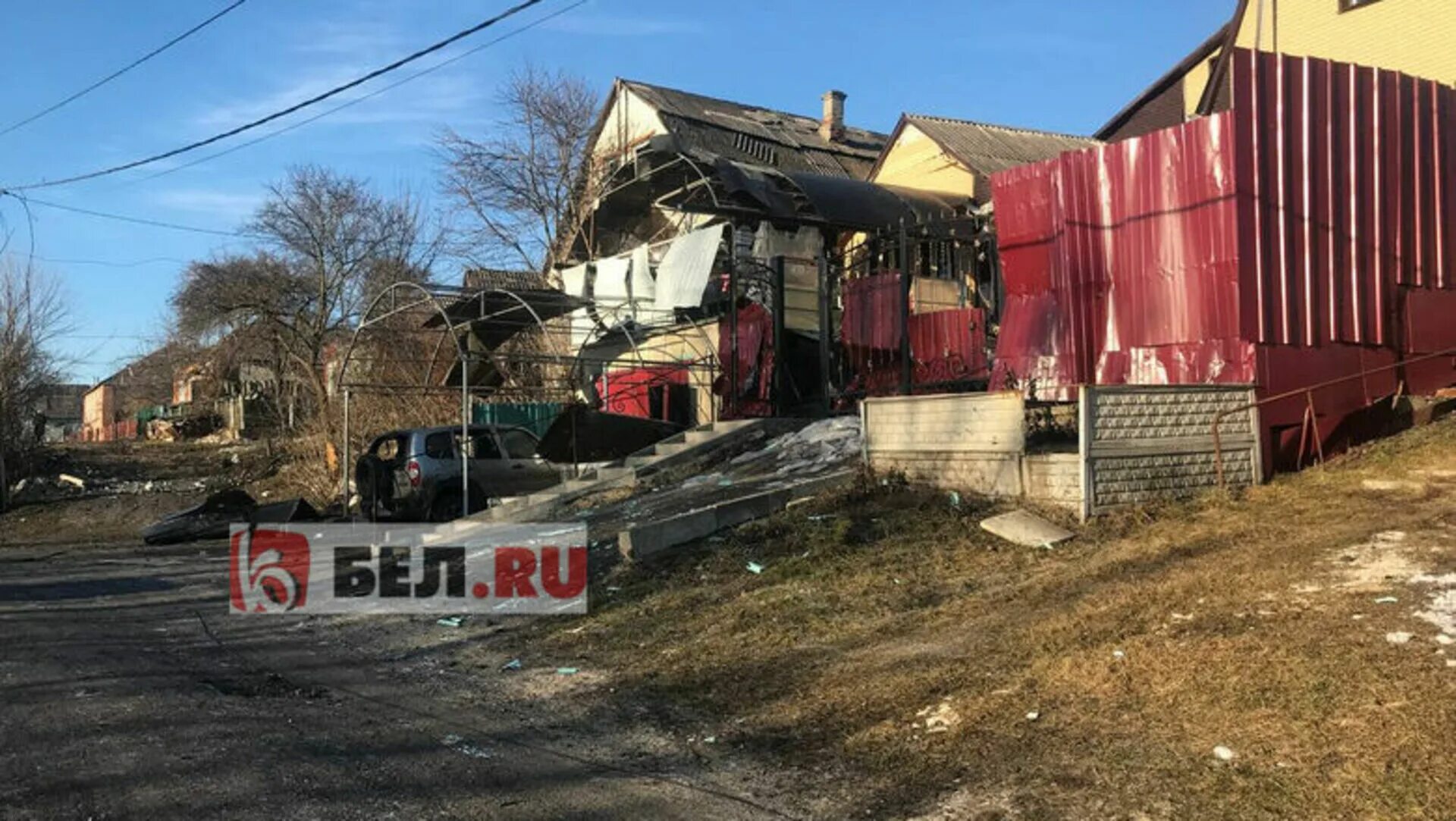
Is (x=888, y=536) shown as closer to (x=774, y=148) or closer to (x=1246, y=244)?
(x=1246, y=244)

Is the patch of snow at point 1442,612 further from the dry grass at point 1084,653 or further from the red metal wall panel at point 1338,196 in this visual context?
the red metal wall panel at point 1338,196

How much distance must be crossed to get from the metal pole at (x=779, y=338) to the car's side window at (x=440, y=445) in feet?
17.1

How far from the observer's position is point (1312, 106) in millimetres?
9883

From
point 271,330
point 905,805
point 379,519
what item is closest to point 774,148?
point 271,330

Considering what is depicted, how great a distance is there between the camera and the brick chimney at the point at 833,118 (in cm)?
3512

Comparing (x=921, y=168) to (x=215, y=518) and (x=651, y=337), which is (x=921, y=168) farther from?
(x=215, y=518)

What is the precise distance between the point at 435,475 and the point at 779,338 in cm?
596

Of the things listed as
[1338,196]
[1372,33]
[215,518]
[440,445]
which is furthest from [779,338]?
[1372,33]

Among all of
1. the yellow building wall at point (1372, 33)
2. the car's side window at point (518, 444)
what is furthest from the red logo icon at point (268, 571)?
the yellow building wall at point (1372, 33)

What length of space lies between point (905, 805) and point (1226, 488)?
5878 millimetres

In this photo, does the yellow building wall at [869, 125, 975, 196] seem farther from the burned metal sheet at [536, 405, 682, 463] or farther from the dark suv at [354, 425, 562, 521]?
the dark suv at [354, 425, 562, 521]

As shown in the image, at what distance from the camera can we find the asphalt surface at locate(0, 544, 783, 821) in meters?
4.48

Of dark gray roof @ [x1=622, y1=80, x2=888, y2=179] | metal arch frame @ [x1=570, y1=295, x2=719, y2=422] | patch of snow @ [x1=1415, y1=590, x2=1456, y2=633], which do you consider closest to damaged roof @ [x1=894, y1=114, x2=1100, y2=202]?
dark gray roof @ [x1=622, y1=80, x2=888, y2=179]

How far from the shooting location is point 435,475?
1430 centimetres
